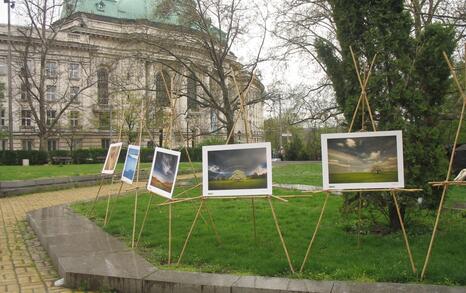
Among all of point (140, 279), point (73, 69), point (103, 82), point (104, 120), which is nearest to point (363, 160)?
point (140, 279)

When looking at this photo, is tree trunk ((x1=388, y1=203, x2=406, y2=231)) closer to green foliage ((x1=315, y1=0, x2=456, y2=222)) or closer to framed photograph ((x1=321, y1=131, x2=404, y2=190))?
green foliage ((x1=315, y1=0, x2=456, y2=222))

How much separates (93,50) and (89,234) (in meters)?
36.1

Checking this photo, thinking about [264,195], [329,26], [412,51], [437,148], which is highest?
[329,26]

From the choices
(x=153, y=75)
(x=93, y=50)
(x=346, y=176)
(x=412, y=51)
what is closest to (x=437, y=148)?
(x=412, y=51)

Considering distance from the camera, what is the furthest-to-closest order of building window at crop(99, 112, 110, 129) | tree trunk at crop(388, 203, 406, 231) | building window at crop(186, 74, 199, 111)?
1. building window at crop(99, 112, 110, 129)
2. building window at crop(186, 74, 199, 111)
3. tree trunk at crop(388, 203, 406, 231)

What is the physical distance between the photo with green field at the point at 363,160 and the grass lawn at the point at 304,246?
42.2 inches

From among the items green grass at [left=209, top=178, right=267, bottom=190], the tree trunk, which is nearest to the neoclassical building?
green grass at [left=209, top=178, right=267, bottom=190]

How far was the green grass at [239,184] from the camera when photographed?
6.66 m

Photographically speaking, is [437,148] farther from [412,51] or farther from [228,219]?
[228,219]

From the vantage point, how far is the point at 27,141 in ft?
219

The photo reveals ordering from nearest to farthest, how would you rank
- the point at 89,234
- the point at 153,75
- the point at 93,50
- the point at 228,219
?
the point at 89,234, the point at 228,219, the point at 153,75, the point at 93,50

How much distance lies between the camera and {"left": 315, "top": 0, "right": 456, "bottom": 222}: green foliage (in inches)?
309

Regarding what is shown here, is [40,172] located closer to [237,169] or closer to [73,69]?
[237,169]

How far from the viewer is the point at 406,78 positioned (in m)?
8.16
